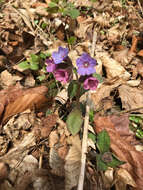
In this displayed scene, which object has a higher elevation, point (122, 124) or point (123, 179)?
point (122, 124)

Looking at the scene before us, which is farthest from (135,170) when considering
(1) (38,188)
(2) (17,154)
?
(2) (17,154)

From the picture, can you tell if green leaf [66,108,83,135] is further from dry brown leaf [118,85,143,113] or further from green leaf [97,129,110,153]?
dry brown leaf [118,85,143,113]

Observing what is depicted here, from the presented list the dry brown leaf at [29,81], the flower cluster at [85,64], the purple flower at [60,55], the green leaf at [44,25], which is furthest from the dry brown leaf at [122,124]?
the green leaf at [44,25]

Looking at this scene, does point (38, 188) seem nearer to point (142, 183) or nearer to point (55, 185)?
point (55, 185)

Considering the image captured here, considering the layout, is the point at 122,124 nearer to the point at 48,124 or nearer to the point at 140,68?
the point at 48,124

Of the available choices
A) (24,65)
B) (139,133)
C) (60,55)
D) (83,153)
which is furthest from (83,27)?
(83,153)

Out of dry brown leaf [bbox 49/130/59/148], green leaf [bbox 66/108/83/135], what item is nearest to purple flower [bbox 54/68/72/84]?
green leaf [bbox 66/108/83/135]
